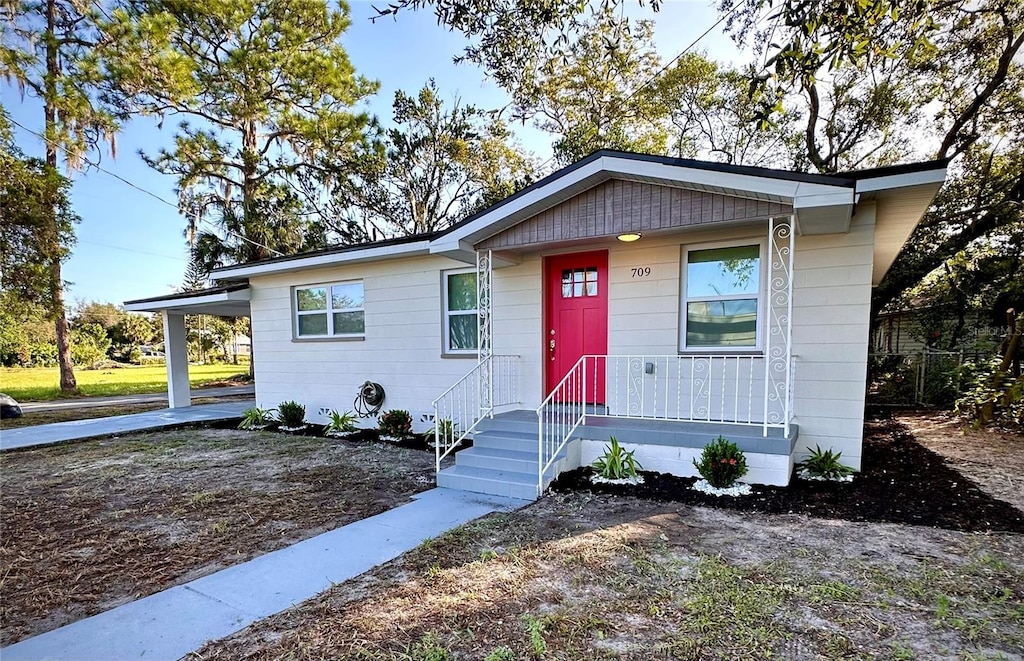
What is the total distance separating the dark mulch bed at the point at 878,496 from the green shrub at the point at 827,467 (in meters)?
0.14

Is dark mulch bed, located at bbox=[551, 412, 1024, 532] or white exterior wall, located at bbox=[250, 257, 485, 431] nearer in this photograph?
dark mulch bed, located at bbox=[551, 412, 1024, 532]

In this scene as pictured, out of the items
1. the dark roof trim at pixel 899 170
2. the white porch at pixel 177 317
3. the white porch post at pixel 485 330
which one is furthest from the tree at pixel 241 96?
the dark roof trim at pixel 899 170

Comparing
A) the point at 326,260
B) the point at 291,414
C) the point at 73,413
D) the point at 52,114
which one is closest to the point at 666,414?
the point at 326,260

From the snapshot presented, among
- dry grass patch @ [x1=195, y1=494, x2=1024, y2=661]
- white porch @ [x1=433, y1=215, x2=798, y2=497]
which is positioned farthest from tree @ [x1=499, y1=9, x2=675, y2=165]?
dry grass patch @ [x1=195, y1=494, x2=1024, y2=661]

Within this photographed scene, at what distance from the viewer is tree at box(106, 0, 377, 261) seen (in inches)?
590

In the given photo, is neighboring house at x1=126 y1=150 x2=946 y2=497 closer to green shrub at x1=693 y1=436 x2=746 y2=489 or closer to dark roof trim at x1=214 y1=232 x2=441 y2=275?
dark roof trim at x1=214 y1=232 x2=441 y2=275

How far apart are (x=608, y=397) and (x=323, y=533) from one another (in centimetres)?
377

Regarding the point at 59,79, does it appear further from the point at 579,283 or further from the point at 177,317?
the point at 579,283

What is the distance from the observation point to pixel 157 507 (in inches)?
177

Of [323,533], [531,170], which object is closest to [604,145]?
[531,170]

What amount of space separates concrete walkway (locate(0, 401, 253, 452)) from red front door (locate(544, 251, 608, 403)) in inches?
310

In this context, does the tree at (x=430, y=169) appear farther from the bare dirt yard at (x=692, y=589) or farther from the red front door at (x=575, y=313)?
the bare dirt yard at (x=692, y=589)

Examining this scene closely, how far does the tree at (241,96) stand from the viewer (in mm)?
14984

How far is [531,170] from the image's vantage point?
16750mm
